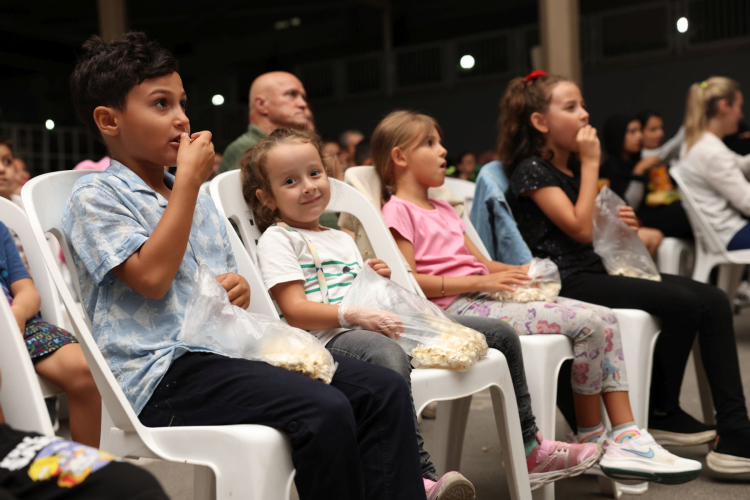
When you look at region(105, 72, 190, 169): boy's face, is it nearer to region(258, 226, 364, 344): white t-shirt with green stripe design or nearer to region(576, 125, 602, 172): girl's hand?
region(258, 226, 364, 344): white t-shirt with green stripe design

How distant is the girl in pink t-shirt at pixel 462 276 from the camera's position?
6.01 ft

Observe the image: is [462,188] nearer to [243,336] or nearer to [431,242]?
[431,242]

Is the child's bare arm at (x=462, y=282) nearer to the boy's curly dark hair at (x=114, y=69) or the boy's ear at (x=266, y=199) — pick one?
the boy's ear at (x=266, y=199)

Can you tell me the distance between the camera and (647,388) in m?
2.02

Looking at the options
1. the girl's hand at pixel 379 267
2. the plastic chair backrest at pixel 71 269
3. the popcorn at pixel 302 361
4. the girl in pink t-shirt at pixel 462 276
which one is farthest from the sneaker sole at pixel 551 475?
the plastic chair backrest at pixel 71 269

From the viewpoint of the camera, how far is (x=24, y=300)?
175cm

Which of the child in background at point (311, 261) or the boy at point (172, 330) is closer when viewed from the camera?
the boy at point (172, 330)

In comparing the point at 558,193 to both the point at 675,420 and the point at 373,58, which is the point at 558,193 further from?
the point at 373,58

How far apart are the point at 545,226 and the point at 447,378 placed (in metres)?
0.97

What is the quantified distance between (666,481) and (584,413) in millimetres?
257

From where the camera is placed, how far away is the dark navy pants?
43.2 inches

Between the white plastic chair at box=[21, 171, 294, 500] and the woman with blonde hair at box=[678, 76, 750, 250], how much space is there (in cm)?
303

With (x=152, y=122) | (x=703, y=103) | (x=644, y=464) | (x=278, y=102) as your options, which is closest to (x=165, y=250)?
(x=152, y=122)

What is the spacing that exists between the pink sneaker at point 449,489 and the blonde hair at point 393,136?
107cm
